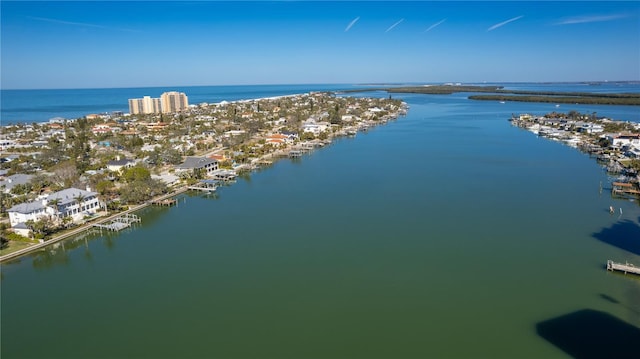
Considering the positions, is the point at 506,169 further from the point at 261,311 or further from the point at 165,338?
the point at 165,338

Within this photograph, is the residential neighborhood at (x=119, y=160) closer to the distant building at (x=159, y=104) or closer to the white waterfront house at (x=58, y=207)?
the white waterfront house at (x=58, y=207)

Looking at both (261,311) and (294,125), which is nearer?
(261,311)

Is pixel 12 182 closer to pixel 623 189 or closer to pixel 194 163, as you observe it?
pixel 194 163

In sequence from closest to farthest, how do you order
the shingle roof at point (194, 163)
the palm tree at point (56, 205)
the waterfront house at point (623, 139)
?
1. the palm tree at point (56, 205)
2. the shingle roof at point (194, 163)
3. the waterfront house at point (623, 139)

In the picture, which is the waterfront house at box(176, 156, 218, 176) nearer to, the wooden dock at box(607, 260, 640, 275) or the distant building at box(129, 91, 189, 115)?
the wooden dock at box(607, 260, 640, 275)

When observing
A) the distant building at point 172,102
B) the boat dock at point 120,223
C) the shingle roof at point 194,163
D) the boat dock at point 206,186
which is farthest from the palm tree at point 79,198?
the distant building at point 172,102

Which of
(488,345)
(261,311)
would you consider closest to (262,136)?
(261,311)

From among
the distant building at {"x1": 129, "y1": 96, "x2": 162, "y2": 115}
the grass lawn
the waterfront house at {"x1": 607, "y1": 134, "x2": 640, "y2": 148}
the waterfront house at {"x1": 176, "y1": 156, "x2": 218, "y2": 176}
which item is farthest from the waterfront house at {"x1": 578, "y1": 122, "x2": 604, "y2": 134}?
the distant building at {"x1": 129, "y1": 96, "x2": 162, "y2": 115}

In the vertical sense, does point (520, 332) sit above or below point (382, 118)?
below
